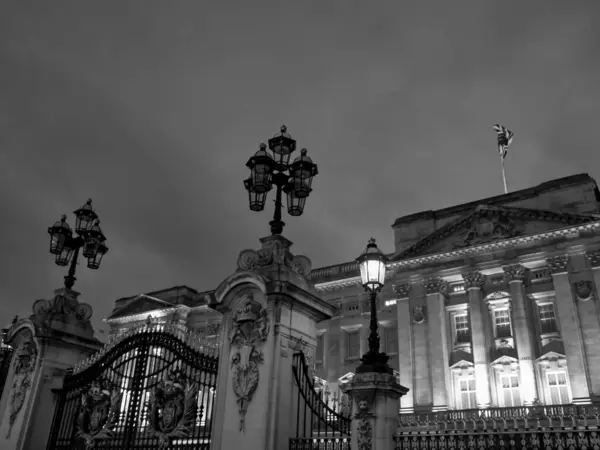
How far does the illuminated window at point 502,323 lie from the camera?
107 feet

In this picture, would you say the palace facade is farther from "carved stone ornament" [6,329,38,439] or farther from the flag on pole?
"carved stone ornament" [6,329,38,439]

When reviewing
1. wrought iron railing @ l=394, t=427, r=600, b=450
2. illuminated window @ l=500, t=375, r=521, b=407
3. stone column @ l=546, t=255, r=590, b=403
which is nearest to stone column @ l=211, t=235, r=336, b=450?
wrought iron railing @ l=394, t=427, r=600, b=450

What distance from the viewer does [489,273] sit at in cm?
3438

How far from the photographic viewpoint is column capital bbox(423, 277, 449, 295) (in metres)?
35.4

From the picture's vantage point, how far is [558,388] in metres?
30.1

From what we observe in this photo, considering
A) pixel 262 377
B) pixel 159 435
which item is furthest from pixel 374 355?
pixel 159 435

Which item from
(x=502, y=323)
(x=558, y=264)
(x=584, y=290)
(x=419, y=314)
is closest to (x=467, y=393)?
(x=502, y=323)

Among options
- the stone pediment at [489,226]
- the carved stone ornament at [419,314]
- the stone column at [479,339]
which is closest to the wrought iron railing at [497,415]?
the stone column at [479,339]

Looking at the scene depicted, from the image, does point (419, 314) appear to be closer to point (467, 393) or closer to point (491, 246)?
point (467, 393)

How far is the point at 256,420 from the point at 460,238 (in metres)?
29.6

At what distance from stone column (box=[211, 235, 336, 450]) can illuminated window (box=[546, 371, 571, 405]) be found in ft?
82.3

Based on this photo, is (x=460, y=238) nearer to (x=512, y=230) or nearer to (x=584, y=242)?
(x=512, y=230)

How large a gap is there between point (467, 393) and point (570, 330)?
6.90 meters

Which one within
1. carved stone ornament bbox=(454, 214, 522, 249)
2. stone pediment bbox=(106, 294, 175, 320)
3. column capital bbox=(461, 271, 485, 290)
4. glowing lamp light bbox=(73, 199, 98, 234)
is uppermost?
carved stone ornament bbox=(454, 214, 522, 249)
